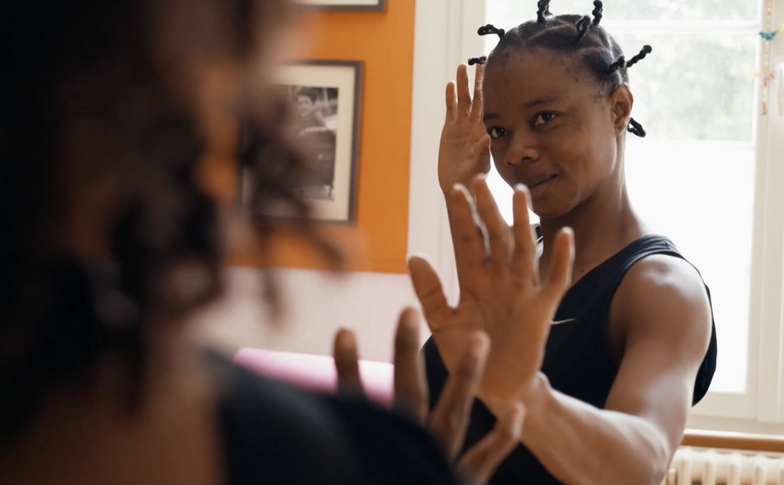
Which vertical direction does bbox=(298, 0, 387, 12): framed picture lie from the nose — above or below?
above

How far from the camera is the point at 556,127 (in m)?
1.23

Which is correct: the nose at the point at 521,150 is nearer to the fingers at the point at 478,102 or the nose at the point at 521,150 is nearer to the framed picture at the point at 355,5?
the fingers at the point at 478,102

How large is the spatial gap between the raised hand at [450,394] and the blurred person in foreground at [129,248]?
20 cm

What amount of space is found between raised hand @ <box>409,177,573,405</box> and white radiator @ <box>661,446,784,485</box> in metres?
1.71

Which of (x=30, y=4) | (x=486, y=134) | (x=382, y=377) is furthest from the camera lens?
(x=382, y=377)

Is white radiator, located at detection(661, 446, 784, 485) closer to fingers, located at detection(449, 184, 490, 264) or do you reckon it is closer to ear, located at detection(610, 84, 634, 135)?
ear, located at detection(610, 84, 634, 135)

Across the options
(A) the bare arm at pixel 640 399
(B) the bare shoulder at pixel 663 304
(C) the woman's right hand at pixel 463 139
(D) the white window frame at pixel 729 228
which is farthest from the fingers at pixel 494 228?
(D) the white window frame at pixel 729 228

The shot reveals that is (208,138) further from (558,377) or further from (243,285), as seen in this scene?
(558,377)

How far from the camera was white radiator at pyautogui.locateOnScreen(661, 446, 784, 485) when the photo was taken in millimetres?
2207

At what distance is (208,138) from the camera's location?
365 mm

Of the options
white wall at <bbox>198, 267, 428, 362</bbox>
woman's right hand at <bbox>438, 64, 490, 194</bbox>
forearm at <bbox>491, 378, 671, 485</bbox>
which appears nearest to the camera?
forearm at <bbox>491, 378, 671, 485</bbox>

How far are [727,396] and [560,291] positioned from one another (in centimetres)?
198

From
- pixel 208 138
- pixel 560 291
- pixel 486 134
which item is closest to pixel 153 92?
pixel 208 138

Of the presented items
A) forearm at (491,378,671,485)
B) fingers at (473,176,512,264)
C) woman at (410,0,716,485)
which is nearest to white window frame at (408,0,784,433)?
woman at (410,0,716,485)
